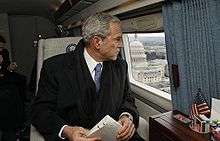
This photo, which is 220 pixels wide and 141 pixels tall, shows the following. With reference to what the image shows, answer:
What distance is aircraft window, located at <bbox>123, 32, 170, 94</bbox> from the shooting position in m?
3.01

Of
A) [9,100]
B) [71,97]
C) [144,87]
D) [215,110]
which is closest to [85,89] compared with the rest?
[71,97]

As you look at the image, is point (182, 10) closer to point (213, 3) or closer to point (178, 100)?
point (213, 3)

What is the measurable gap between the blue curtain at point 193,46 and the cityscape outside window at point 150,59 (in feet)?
2.62

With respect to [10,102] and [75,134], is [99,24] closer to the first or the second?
[75,134]

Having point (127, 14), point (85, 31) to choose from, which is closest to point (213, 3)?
point (85, 31)

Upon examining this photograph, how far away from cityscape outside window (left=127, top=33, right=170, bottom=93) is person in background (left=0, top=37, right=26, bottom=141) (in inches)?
64.0

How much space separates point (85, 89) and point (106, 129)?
1.31 ft

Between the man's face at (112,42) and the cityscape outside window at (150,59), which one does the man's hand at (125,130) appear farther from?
the cityscape outside window at (150,59)

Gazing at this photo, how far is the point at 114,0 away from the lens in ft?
8.21

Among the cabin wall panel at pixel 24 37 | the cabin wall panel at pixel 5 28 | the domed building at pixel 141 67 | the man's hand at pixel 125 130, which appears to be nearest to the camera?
the man's hand at pixel 125 130

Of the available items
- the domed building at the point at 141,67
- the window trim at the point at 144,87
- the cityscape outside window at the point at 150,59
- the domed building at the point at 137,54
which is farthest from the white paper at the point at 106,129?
the domed building at the point at 137,54

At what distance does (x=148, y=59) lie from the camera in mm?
3529

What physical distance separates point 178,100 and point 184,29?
21.3 inches

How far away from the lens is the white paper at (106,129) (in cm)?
182
